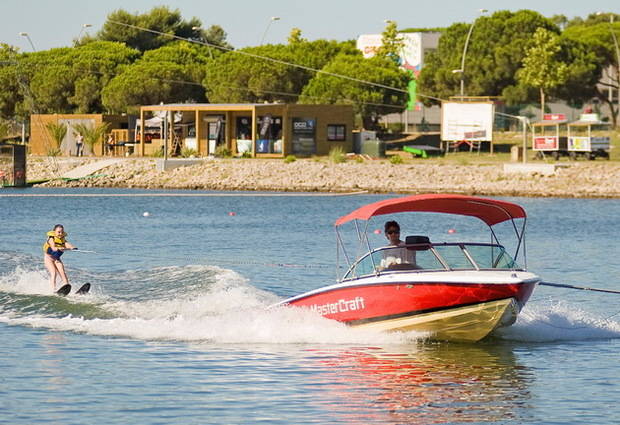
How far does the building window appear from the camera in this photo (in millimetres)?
79938

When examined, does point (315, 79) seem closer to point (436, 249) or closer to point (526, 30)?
point (526, 30)

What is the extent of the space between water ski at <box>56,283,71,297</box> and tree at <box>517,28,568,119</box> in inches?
2909

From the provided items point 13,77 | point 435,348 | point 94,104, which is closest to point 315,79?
point 94,104

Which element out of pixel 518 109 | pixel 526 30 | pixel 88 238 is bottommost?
pixel 88 238

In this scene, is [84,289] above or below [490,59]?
below

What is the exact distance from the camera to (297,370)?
60.1ft

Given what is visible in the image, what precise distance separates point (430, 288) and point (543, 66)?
7895 cm

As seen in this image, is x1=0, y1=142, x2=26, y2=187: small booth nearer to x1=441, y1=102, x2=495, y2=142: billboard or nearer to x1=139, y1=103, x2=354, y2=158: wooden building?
x1=139, y1=103, x2=354, y2=158: wooden building

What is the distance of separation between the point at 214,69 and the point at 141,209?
140 ft

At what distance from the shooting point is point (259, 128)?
80.1 meters

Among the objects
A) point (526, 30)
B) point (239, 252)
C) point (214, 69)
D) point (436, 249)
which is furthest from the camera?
point (526, 30)

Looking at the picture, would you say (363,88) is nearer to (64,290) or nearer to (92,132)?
(92,132)

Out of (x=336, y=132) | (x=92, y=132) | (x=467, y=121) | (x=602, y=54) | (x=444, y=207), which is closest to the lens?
(x=444, y=207)

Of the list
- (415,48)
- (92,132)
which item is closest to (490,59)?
(415,48)
